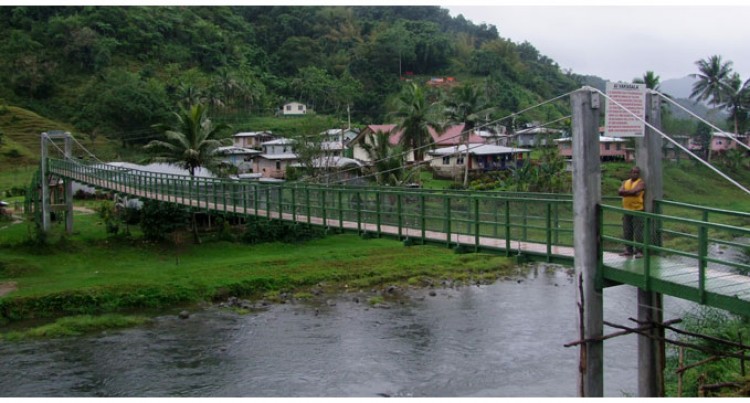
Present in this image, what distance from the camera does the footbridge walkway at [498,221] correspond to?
27.9 feet

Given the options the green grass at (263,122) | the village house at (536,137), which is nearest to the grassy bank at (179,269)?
the village house at (536,137)

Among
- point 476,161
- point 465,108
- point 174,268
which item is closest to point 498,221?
point 174,268

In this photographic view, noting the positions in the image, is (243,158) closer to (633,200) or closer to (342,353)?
(342,353)

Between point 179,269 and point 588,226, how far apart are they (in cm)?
1730

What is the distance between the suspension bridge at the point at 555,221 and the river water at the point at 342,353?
2.87 metres

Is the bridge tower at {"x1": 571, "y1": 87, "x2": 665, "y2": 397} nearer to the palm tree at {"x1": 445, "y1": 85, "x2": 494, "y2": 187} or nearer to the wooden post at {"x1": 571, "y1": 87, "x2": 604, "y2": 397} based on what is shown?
the wooden post at {"x1": 571, "y1": 87, "x2": 604, "y2": 397}

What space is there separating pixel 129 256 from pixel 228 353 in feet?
33.6

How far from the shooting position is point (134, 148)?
47.3 metres

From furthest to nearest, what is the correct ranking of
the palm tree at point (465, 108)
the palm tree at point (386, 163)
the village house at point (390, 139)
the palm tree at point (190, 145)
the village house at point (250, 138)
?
the village house at point (250, 138) → the village house at point (390, 139) → the palm tree at point (465, 108) → the palm tree at point (386, 163) → the palm tree at point (190, 145)

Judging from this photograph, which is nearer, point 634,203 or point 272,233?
point 634,203

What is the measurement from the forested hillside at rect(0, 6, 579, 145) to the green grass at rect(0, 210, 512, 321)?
2325 centimetres

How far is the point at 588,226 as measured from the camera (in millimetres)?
9125

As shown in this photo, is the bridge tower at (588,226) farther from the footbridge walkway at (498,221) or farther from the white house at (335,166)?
the white house at (335,166)

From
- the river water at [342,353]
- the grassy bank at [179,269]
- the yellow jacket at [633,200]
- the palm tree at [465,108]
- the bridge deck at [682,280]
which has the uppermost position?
the palm tree at [465,108]
